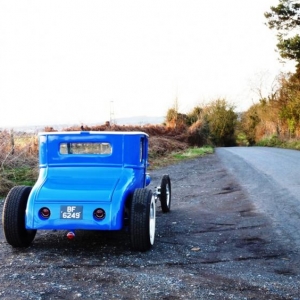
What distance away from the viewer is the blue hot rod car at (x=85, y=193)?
545 cm

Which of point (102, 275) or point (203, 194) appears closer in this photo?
point (102, 275)

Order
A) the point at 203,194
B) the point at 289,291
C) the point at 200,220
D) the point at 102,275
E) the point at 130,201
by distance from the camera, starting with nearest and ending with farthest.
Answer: the point at 289,291
the point at 102,275
the point at 130,201
the point at 200,220
the point at 203,194

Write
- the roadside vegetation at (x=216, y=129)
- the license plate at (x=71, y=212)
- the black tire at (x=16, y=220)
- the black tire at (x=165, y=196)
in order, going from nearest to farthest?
the license plate at (x=71, y=212) → the black tire at (x=16, y=220) → the black tire at (x=165, y=196) → the roadside vegetation at (x=216, y=129)

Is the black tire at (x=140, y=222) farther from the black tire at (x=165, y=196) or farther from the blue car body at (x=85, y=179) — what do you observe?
the black tire at (x=165, y=196)

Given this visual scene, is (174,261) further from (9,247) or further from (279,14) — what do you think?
(279,14)

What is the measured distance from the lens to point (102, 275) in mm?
4750

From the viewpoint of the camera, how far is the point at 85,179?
5.88m

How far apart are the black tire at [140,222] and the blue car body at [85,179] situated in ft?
0.50

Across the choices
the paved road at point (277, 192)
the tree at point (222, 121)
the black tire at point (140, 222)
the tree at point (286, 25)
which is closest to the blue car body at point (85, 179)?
the black tire at point (140, 222)

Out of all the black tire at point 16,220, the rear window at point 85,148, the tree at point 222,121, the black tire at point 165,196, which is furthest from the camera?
the tree at point 222,121

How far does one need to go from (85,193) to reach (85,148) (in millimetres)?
1036

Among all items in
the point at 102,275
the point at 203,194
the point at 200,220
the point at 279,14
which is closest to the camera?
the point at 102,275

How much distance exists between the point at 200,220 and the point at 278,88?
3473 cm

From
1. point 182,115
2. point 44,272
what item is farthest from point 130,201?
point 182,115
